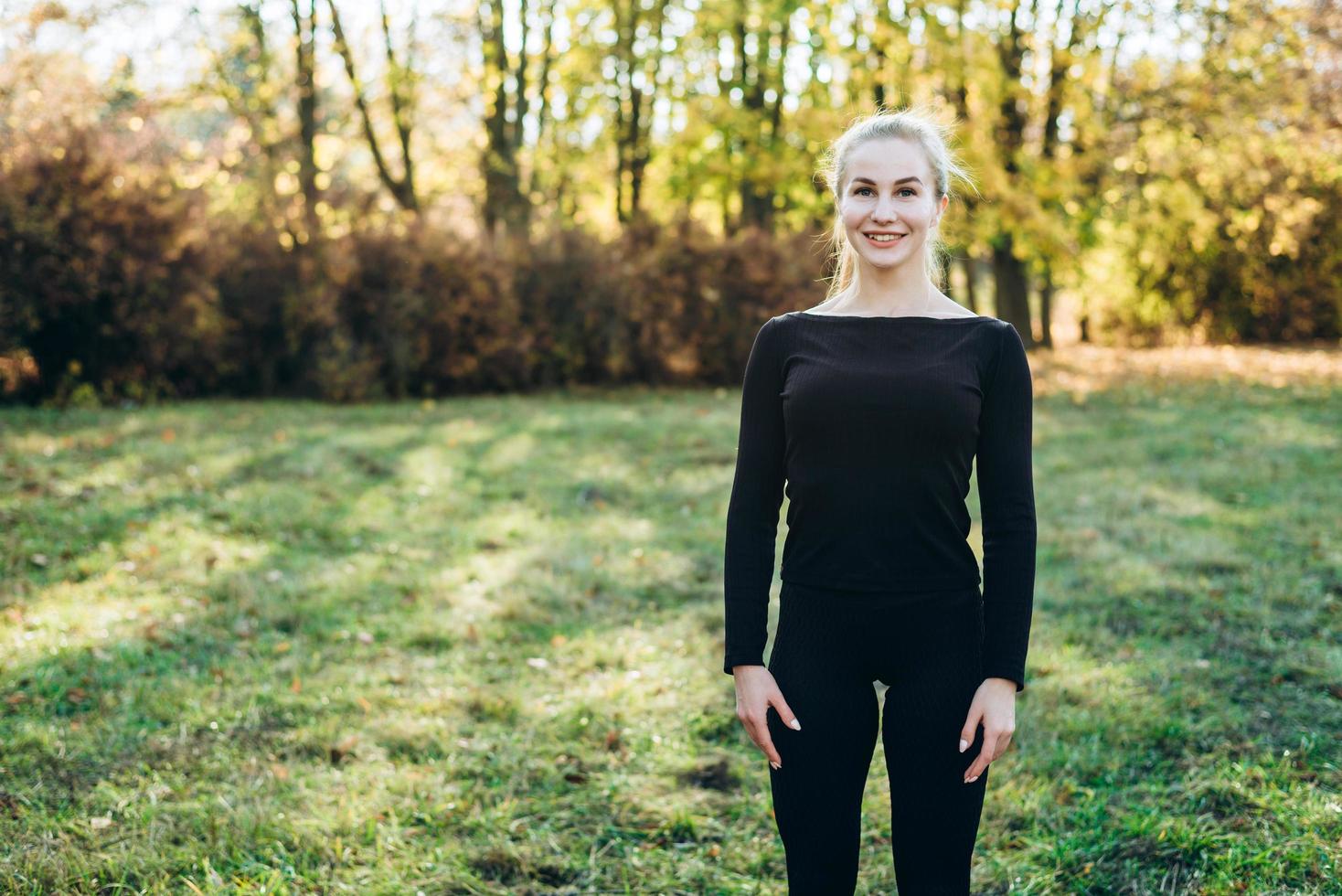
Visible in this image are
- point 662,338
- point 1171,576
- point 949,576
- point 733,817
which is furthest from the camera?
point 662,338

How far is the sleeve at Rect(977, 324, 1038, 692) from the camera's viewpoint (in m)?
2.08

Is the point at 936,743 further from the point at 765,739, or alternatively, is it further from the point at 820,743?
the point at 765,739

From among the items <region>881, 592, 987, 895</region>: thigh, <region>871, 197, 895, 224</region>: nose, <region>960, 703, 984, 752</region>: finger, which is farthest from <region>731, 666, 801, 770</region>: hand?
<region>871, 197, 895, 224</region>: nose

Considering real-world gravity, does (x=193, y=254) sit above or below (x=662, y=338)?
above

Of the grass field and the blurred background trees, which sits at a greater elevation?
the blurred background trees

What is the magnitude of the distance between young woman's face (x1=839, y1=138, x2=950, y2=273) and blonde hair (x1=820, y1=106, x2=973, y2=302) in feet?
0.09

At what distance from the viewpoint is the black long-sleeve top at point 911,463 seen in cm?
208

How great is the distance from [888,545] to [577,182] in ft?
69.4

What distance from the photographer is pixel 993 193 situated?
15.4m

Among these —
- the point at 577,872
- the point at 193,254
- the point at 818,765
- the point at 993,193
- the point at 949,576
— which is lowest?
the point at 577,872

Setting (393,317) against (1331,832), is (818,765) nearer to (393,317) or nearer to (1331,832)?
(1331,832)

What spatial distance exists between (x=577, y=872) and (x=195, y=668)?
7.90 feet

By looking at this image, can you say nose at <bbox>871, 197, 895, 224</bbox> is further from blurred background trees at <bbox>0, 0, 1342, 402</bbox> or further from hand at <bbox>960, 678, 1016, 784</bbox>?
blurred background trees at <bbox>0, 0, 1342, 402</bbox>

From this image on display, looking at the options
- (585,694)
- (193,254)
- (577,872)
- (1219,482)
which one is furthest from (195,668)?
(193,254)
